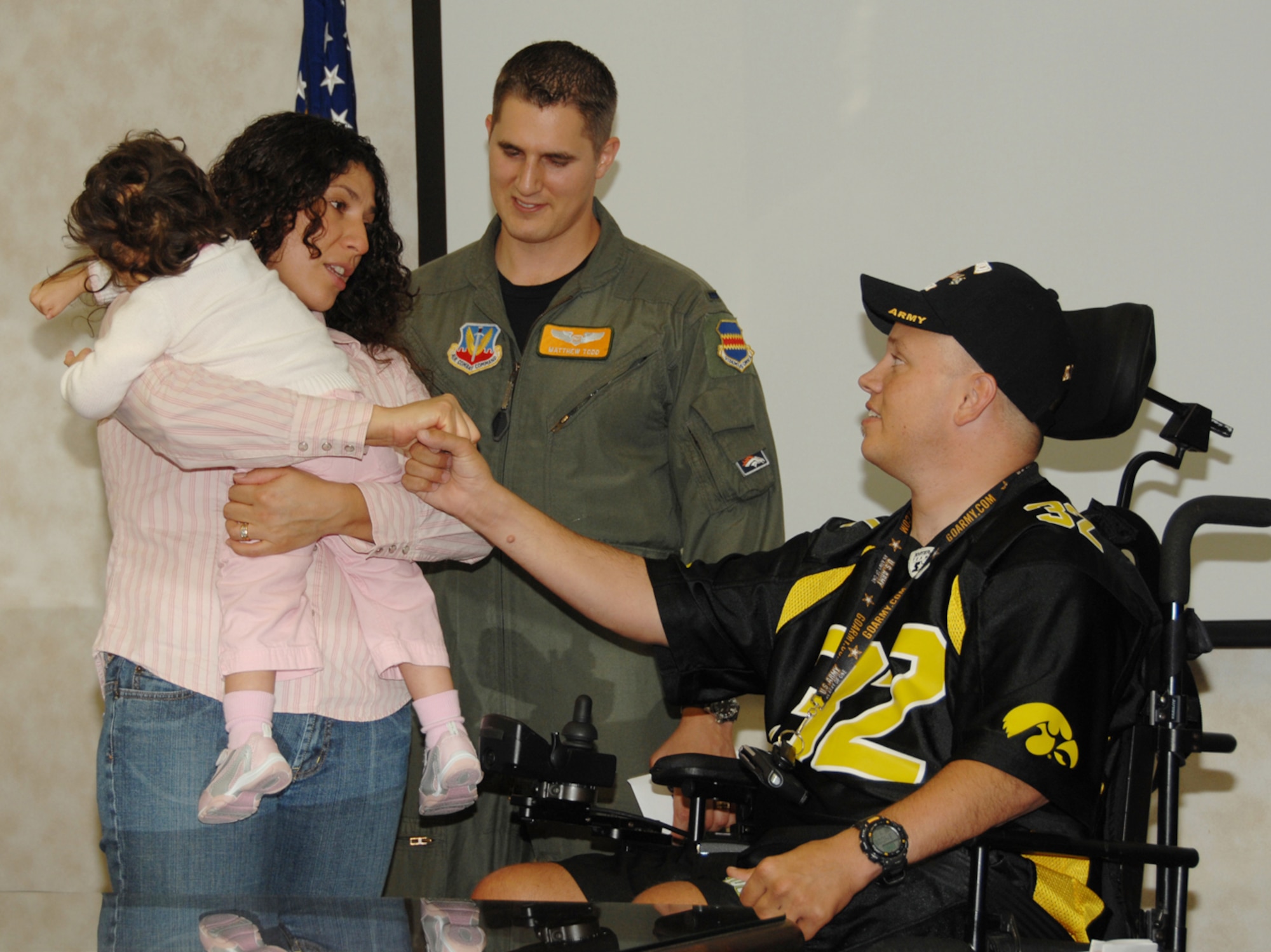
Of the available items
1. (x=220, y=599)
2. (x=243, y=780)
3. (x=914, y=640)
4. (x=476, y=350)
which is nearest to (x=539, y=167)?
(x=476, y=350)

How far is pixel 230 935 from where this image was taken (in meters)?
1.26

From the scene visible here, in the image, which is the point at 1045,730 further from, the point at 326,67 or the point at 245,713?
Answer: the point at 326,67

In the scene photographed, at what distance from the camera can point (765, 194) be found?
3146mm

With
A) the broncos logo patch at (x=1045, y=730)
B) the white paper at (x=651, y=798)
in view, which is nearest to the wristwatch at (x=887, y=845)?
the broncos logo patch at (x=1045, y=730)

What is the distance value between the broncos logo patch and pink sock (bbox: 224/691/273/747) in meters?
1.04

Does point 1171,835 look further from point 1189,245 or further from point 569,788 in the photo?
point 1189,245

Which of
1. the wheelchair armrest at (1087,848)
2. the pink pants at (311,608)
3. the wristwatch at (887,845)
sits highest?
the pink pants at (311,608)

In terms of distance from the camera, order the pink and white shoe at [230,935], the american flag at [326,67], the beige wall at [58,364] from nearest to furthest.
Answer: the pink and white shoe at [230,935], the american flag at [326,67], the beige wall at [58,364]

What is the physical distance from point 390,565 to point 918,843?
3.13 ft

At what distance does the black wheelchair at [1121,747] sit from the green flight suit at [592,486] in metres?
0.46

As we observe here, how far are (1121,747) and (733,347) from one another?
1092 mm

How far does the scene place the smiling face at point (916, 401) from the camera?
76.5 inches

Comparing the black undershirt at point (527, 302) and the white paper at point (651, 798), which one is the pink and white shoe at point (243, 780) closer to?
the white paper at point (651, 798)

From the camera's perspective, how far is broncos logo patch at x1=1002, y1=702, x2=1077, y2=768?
1637 mm
